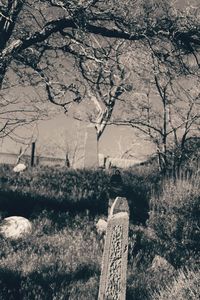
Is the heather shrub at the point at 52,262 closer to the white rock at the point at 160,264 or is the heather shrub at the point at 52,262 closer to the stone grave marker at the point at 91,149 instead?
the white rock at the point at 160,264

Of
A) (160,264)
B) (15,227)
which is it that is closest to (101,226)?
(15,227)

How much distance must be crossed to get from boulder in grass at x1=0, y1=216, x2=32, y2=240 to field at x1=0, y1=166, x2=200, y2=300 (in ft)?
0.76

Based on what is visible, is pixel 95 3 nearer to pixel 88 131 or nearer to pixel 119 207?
pixel 119 207

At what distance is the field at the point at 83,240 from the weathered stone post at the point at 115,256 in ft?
2.69

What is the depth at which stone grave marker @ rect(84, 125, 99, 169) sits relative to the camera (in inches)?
887

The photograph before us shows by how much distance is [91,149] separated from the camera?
897 inches

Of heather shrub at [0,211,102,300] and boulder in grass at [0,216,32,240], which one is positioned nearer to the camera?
heather shrub at [0,211,102,300]

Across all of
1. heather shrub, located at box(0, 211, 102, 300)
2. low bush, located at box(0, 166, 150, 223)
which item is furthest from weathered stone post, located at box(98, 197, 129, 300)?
low bush, located at box(0, 166, 150, 223)

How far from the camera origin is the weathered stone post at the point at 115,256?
6075 millimetres

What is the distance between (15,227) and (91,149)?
42.7 ft

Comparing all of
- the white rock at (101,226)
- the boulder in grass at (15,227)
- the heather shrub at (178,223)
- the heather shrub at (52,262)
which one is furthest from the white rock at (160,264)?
the boulder in grass at (15,227)

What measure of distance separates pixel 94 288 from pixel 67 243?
8.70 feet

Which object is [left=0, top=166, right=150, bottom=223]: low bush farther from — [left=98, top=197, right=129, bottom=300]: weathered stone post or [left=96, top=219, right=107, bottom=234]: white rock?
[left=98, top=197, right=129, bottom=300]: weathered stone post

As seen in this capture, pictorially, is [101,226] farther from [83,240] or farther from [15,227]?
[15,227]
